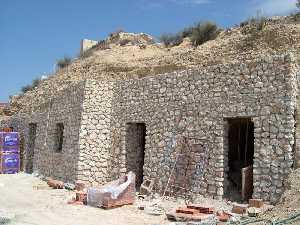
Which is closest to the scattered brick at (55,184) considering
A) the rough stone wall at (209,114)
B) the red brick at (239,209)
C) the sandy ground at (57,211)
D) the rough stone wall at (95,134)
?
the sandy ground at (57,211)

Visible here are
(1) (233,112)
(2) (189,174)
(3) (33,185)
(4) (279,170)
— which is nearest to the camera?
(4) (279,170)

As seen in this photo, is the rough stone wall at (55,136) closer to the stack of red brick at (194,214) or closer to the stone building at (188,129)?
the stone building at (188,129)

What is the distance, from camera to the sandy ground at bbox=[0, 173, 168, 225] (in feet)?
31.7

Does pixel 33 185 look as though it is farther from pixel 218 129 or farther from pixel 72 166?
pixel 218 129

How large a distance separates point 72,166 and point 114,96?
2909 millimetres

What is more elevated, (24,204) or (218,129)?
(218,129)

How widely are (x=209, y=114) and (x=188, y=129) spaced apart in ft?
2.79

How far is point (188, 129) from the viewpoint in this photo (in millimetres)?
12133

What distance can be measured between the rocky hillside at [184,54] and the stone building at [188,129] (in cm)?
469

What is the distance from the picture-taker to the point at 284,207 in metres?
8.77

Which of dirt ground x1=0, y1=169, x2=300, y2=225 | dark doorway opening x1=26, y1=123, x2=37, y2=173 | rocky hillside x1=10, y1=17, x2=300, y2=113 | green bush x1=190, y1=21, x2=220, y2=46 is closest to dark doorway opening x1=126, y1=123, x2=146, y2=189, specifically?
dirt ground x1=0, y1=169, x2=300, y2=225

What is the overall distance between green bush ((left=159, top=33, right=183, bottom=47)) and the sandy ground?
15.0 meters

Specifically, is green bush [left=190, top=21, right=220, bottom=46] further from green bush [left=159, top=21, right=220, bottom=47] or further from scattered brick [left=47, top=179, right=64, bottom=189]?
scattered brick [left=47, top=179, right=64, bottom=189]

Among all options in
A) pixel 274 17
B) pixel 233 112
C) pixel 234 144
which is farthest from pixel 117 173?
pixel 274 17
